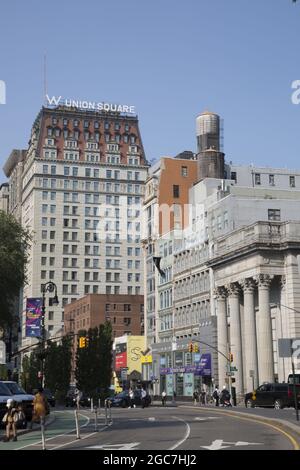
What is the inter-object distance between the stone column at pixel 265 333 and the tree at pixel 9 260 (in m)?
31.5

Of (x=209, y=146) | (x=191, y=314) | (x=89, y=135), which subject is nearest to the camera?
(x=191, y=314)

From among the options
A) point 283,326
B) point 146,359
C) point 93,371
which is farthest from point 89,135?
point 93,371

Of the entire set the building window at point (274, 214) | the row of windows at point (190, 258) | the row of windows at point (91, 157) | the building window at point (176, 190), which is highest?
the row of windows at point (91, 157)

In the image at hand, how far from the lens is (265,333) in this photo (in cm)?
7619

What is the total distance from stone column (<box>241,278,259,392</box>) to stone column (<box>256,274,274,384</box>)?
890 millimetres

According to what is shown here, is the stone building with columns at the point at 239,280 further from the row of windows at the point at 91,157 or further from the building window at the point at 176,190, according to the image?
the row of windows at the point at 91,157

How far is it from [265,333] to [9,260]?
3558 cm

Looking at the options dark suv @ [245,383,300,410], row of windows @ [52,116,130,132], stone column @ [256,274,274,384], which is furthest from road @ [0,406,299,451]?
row of windows @ [52,116,130,132]

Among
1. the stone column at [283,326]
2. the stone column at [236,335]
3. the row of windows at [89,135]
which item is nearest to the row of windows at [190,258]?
the stone column at [236,335]

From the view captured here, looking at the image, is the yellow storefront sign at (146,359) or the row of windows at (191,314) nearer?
the row of windows at (191,314)

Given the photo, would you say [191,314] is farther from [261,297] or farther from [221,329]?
[261,297]

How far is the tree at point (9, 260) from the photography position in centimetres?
5016

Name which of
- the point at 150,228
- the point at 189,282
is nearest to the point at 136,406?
the point at 189,282
